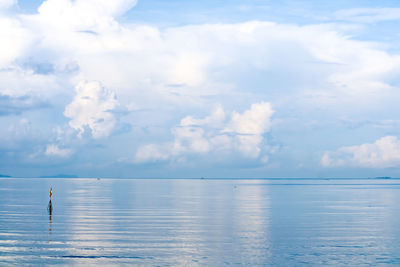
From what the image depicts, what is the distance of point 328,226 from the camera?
60.1 meters

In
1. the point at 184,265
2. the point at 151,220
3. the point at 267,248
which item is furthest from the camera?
the point at 151,220

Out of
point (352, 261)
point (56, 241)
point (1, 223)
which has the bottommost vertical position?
point (352, 261)

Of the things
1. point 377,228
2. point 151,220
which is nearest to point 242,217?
point 151,220

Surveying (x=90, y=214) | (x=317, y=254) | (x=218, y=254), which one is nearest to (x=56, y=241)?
(x=218, y=254)

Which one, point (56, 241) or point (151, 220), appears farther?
point (151, 220)

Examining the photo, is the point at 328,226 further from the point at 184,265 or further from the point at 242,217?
the point at 184,265

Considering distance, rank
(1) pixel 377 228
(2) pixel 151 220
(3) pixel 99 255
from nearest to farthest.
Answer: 1. (3) pixel 99 255
2. (1) pixel 377 228
3. (2) pixel 151 220

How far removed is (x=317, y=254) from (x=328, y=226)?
20346mm

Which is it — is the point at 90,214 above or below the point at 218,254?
A: above

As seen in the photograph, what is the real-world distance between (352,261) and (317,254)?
3.38 m

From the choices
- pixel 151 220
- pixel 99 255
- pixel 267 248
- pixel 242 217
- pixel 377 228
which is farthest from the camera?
pixel 242 217

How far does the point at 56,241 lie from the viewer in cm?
4634

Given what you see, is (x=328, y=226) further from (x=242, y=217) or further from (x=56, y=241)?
(x=56, y=241)

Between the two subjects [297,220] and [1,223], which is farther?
[297,220]
